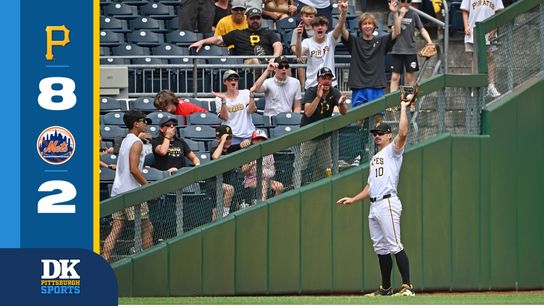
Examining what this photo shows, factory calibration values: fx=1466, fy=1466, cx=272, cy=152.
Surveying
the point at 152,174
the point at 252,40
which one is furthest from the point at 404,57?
the point at 152,174

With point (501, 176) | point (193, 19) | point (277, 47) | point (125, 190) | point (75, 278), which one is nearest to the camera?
point (75, 278)

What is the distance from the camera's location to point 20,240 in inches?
A: 337

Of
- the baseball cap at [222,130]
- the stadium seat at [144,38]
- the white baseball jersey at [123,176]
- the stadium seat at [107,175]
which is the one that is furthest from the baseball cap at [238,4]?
the white baseball jersey at [123,176]

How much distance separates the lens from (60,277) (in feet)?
27.7

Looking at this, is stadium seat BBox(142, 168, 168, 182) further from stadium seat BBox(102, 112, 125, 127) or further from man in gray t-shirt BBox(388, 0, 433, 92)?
man in gray t-shirt BBox(388, 0, 433, 92)

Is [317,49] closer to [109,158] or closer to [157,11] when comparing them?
[109,158]

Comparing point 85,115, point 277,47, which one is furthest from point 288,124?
point 85,115

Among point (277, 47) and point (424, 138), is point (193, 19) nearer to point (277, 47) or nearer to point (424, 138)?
point (277, 47)

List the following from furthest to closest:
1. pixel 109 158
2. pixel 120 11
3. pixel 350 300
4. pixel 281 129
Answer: pixel 120 11 < pixel 281 129 < pixel 109 158 < pixel 350 300

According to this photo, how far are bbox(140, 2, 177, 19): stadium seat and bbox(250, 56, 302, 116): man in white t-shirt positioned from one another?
3559mm

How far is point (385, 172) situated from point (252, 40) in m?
4.16

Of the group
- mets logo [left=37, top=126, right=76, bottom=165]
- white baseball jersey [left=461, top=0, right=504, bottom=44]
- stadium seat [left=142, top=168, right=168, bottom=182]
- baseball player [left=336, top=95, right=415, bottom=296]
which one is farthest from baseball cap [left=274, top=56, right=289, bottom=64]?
mets logo [left=37, top=126, right=76, bottom=165]

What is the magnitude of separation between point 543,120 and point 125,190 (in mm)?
4399

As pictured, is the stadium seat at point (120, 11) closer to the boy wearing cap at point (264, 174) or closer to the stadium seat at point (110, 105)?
the stadium seat at point (110, 105)
